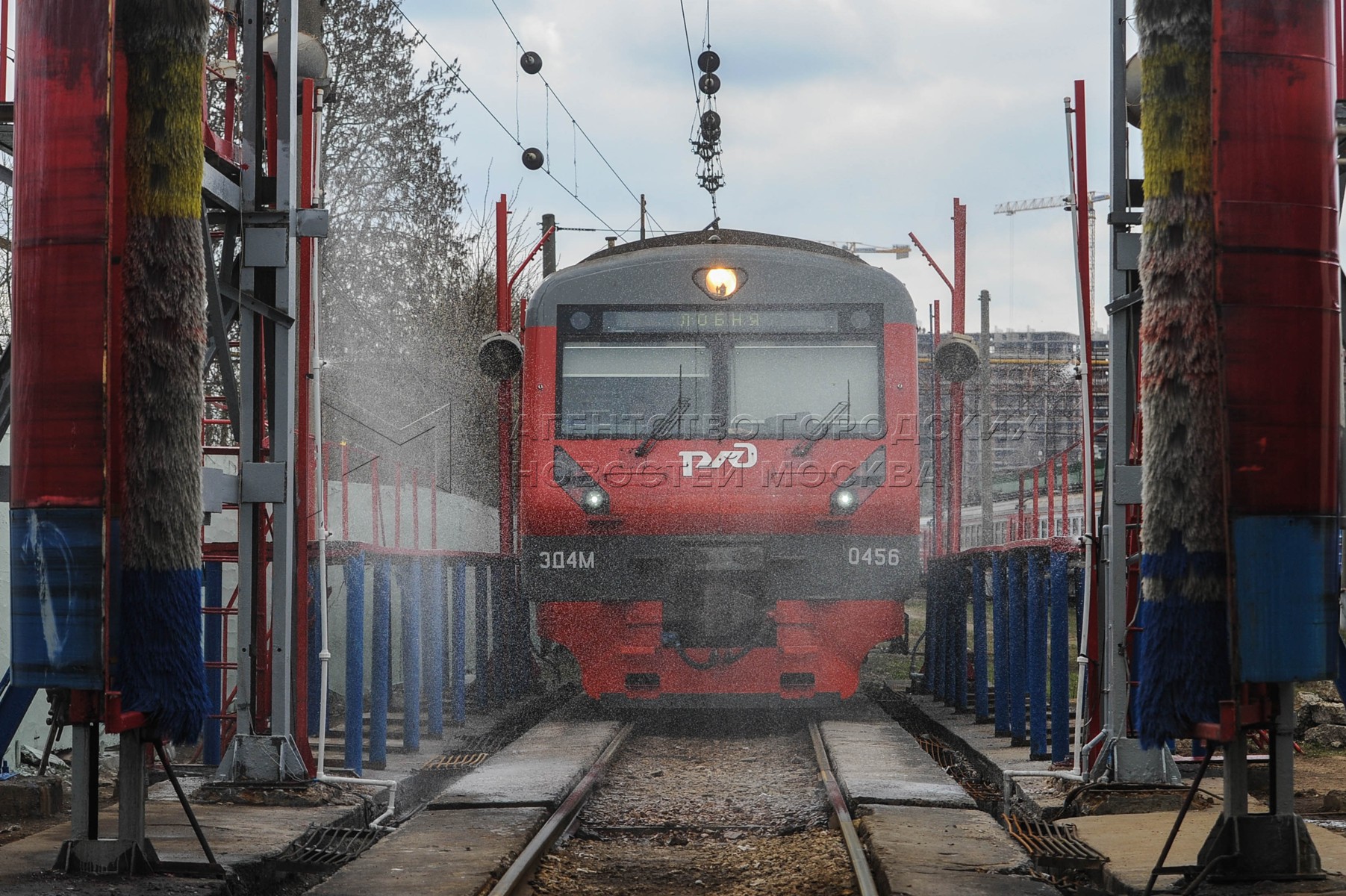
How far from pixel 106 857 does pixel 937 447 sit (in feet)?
25.7

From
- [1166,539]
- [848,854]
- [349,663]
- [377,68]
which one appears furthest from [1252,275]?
[377,68]

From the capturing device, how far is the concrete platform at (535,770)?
7.41 meters

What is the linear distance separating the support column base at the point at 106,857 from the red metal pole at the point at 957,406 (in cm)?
762

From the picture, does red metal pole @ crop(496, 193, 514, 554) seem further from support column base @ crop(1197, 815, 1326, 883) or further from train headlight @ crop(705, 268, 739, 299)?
support column base @ crop(1197, 815, 1326, 883)

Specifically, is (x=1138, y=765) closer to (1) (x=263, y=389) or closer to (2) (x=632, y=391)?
(1) (x=263, y=389)

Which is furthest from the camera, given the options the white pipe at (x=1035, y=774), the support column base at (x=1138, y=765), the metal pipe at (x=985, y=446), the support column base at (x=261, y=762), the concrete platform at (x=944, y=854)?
the metal pipe at (x=985, y=446)

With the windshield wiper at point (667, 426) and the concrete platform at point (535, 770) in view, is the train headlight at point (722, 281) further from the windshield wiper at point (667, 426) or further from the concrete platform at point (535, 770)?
the concrete platform at point (535, 770)

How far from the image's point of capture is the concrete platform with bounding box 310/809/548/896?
5.43 metres

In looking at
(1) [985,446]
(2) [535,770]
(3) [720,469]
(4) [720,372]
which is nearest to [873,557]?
(3) [720,469]

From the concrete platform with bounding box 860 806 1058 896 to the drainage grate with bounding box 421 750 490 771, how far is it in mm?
2944

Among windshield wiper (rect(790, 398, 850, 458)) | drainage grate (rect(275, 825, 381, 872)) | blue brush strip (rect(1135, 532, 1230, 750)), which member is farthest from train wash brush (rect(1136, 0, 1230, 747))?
windshield wiper (rect(790, 398, 850, 458))

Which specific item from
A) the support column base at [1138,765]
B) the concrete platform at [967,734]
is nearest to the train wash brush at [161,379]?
the support column base at [1138,765]

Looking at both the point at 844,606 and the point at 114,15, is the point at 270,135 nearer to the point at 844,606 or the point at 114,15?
the point at 114,15

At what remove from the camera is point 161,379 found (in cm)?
516
